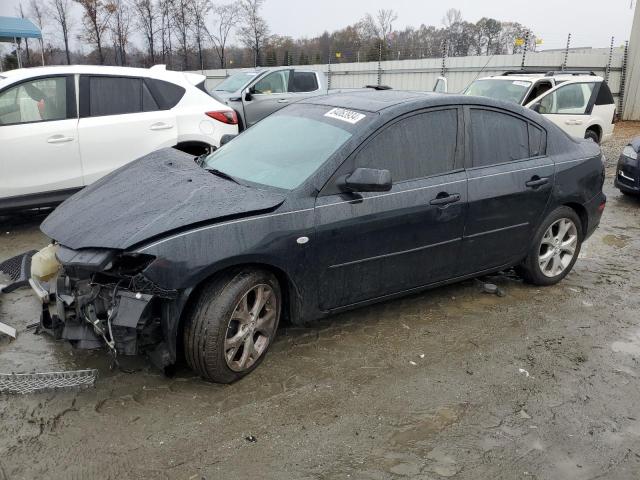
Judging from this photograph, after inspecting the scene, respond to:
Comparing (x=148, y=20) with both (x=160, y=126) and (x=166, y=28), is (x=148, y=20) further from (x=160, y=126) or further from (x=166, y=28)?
(x=160, y=126)

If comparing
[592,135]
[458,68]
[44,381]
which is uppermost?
[458,68]

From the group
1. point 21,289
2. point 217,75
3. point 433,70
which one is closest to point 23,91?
point 21,289

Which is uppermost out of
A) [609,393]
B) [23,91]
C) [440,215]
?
[23,91]

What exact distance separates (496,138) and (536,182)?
50 cm

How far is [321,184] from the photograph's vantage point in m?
3.54

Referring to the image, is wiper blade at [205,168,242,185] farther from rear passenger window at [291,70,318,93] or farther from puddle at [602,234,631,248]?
rear passenger window at [291,70,318,93]

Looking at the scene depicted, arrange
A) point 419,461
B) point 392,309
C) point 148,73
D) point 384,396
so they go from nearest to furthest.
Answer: point 419,461
point 384,396
point 392,309
point 148,73

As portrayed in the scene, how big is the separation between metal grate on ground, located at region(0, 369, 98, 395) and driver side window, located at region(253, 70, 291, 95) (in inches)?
367

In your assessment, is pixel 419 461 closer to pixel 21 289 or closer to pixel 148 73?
pixel 21 289

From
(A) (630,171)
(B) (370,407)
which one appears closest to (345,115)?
(B) (370,407)

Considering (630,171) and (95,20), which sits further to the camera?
(95,20)

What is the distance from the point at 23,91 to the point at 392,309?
15.0 feet

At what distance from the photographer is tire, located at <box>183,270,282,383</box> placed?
3127mm

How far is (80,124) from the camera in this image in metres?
6.14
